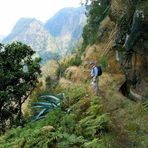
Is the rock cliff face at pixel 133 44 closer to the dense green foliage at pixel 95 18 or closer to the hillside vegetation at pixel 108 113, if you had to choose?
the hillside vegetation at pixel 108 113

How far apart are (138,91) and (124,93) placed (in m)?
1.68

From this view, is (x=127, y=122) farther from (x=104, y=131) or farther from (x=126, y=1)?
(x=126, y=1)

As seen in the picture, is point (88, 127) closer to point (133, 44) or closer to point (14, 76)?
point (133, 44)

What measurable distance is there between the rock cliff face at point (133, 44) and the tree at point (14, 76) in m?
5.46

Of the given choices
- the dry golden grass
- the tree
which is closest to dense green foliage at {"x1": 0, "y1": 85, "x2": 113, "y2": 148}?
the tree

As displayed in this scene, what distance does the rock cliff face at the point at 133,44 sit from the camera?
19.7 metres

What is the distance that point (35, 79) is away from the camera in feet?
82.5

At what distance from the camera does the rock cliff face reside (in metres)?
19.7

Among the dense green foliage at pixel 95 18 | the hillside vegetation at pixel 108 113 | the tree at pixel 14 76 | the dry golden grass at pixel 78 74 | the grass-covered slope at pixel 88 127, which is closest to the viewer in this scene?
the grass-covered slope at pixel 88 127

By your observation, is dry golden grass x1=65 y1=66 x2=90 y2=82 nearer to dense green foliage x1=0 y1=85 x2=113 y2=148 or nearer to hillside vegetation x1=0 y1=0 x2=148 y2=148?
hillside vegetation x1=0 y1=0 x2=148 y2=148

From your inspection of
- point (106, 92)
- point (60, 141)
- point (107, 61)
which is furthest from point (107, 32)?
point (60, 141)

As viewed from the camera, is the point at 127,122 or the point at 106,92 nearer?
the point at 127,122

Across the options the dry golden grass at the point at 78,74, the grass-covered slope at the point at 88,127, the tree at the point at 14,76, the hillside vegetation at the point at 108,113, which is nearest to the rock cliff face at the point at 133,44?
the hillside vegetation at the point at 108,113

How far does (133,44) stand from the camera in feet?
69.5
